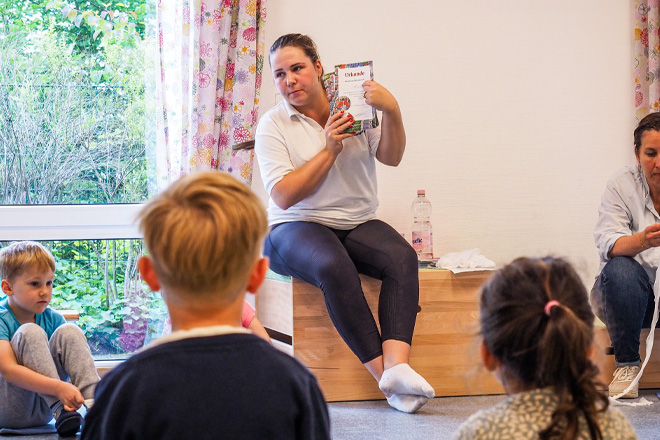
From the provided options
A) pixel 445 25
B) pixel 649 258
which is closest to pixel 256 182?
pixel 445 25

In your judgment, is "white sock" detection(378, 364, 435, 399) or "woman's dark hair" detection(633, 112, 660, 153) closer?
"white sock" detection(378, 364, 435, 399)

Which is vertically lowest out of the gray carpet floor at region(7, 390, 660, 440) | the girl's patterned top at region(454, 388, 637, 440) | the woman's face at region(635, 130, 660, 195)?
the gray carpet floor at region(7, 390, 660, 440)

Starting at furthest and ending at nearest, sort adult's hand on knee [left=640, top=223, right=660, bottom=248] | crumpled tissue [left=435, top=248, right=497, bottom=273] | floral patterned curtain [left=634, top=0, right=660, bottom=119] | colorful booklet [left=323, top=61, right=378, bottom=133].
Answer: floral patterned curtain [left=634, top=0, right=660, bottom=119] < crumpled tissue [left=435, top=248, right=497, bottom=273] < colorful booklet [left=323, top=61, right=378, bottom=133] < adult's hand on knee [left=640, top=223, right=660, bottom=248]

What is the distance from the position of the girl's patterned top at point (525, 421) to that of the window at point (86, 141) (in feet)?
6.85

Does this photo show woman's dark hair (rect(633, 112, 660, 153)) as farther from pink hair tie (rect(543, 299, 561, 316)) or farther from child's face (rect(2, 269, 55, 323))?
child's face (rect(2, 269, 55, 323))

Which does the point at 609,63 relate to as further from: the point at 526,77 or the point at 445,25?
the point at 445,25

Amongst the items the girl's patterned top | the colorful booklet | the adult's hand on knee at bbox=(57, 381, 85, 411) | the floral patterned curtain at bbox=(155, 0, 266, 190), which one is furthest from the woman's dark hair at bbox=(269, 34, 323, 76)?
the girl's patterned top

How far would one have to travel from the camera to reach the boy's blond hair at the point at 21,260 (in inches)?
73.6

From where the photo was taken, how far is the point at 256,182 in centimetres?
285

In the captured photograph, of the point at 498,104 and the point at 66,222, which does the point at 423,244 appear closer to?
the point at 498,104

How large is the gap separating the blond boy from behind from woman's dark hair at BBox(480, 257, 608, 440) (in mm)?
244

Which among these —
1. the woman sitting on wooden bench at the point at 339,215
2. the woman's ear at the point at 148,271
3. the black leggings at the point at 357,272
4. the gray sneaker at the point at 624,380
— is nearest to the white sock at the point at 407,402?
the woman sitting on wooden bench at the point at 339,215

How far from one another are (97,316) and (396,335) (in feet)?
4.45

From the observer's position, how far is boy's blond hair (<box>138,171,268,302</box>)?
81 centimetres
